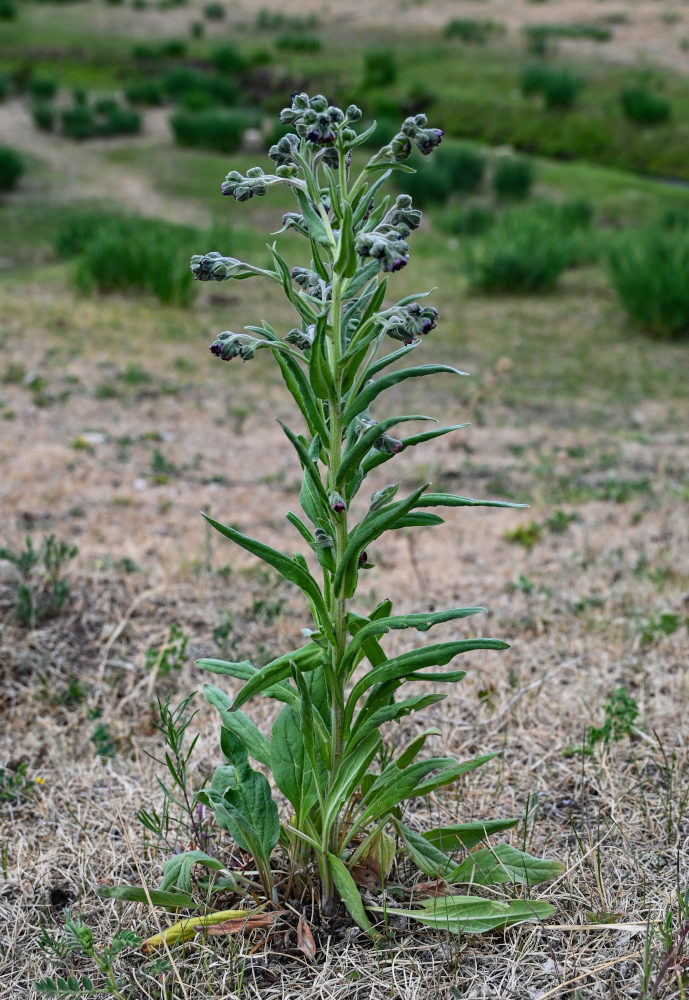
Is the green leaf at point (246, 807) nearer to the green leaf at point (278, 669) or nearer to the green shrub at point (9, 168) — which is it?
the green leaf at point (278, 669)

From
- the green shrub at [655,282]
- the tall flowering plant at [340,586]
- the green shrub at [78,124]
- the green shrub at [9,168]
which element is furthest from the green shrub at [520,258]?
the green shrub at [78,124]

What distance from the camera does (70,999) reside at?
145cm

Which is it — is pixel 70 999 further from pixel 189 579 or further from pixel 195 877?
pixel 189 579

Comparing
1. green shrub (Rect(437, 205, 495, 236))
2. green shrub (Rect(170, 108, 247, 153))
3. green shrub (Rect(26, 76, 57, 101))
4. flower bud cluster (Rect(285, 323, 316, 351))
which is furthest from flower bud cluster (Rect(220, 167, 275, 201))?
green shrub (Rect(26, 76, 57, 101))

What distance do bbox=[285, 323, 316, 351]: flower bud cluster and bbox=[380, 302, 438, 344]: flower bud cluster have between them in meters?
0.18

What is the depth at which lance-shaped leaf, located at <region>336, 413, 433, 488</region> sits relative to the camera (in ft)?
4.53

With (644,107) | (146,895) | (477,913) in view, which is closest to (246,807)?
(146,895)

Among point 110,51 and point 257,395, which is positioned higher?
point 110,51

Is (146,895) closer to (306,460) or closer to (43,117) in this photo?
(306,460)

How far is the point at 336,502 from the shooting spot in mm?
1410

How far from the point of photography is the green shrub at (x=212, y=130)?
1393 cm

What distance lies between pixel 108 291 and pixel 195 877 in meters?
7.26

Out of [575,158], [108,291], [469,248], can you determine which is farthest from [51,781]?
[575,158]

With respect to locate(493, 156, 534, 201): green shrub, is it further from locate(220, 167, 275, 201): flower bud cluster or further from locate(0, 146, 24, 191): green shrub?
locate(220, 167, 275, 201): flower bud cluster
